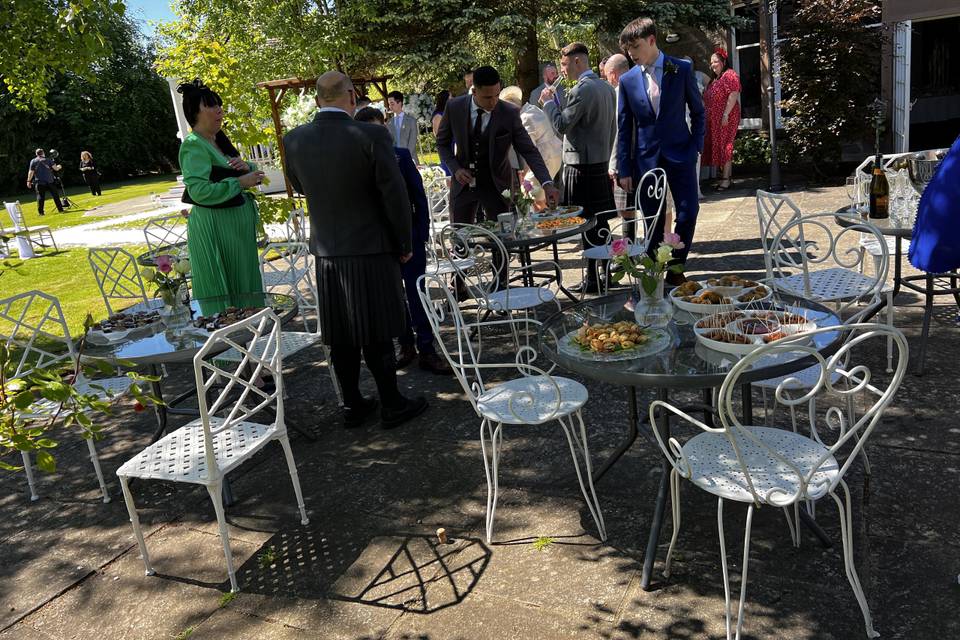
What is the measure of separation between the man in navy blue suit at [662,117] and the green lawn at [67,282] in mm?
5533

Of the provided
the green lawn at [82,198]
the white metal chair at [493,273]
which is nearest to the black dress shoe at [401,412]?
the white metal chair at [493,273]

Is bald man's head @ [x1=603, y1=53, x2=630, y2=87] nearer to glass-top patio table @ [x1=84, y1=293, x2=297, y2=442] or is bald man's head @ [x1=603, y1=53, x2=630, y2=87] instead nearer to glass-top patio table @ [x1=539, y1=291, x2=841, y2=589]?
glass-top patio table @ [x1=84, y1=293, x2=297, y2=442]

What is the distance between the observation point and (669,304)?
2965 mm

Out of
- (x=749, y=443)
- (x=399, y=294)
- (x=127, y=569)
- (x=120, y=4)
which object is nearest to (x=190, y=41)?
(x=120, y=4)

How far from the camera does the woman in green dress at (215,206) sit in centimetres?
446

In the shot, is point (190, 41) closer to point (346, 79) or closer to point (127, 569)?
point (346, 79)

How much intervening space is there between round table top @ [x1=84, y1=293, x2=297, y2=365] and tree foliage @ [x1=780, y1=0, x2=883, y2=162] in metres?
7.73

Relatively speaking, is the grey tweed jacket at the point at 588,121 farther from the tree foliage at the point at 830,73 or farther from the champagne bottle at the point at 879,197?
the tree foliage at the point at 830,73

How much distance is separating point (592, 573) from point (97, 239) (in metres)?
14.1

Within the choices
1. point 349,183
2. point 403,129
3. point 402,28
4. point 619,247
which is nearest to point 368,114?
point 349,183

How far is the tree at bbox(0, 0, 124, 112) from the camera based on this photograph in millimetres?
5070

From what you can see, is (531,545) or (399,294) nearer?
(531,545)

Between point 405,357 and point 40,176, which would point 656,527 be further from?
point 40,176

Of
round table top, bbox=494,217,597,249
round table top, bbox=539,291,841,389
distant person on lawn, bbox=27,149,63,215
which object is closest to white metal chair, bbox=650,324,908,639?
round table top, bbox=539,291,841,389
